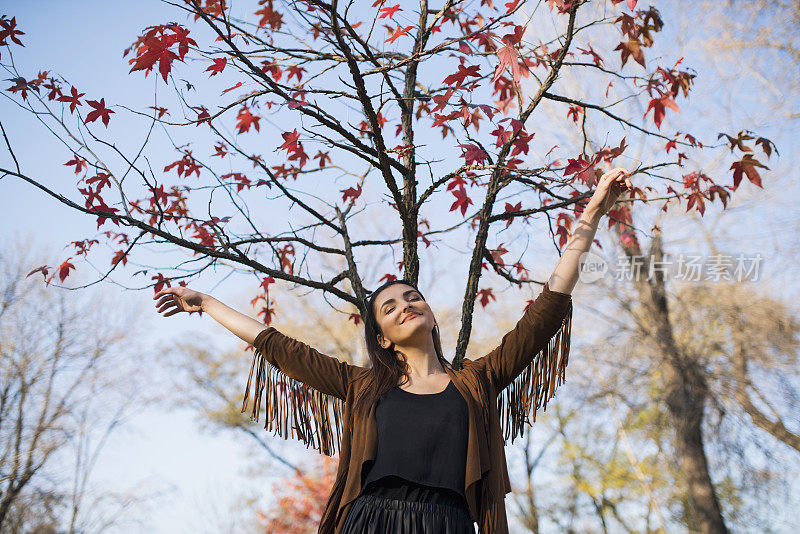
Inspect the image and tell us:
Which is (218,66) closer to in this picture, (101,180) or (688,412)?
(101,180)

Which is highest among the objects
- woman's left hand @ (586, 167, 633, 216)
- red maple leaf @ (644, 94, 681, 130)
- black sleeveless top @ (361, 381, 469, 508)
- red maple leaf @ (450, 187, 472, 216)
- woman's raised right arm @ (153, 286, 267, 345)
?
red maple leaf @ (644, 94, 681, 130)

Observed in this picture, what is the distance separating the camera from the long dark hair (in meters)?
2.02

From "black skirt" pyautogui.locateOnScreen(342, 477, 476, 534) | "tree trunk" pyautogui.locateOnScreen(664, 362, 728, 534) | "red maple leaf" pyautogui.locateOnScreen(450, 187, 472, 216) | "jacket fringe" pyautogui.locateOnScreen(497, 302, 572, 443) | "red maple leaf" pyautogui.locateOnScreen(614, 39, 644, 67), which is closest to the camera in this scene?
"black skirt" pyautogui.locateOnScreen(342, 477, 476, 534)

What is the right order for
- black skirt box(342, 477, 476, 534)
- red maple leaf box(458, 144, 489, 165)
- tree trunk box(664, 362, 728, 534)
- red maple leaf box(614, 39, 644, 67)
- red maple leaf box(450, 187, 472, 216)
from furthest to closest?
tree trunk box(664, 362, 728, 534) < red maple leaf box(450, 187, 472, 216) < red maple leaf box(614, 39, 644, 67) < red maple leaf box(458, 144, 489, 165) < black skirt box(342, 477, 476, 534)

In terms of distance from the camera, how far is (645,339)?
862 centimetres

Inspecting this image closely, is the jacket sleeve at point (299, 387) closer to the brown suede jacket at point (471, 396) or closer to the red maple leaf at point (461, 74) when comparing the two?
the brown suede jacket at point (471, 396)

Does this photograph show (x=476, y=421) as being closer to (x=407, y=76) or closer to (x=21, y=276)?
(x=407, y=76)

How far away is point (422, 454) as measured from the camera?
1.81 meters

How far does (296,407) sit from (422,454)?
1.92 feet

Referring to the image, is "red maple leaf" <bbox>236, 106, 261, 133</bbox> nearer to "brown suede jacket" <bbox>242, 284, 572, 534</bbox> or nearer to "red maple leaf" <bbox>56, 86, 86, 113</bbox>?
"red maple leaf" <bbox>56, 86, 86, 113</bbox>

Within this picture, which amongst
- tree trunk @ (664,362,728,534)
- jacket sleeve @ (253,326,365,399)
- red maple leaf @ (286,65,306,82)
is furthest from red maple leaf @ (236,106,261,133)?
tree trunk @ (664,362,728,534)

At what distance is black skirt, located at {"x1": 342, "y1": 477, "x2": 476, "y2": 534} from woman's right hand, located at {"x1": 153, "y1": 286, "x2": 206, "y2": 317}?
0.80 meters

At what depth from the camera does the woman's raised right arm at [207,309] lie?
82.3 inches

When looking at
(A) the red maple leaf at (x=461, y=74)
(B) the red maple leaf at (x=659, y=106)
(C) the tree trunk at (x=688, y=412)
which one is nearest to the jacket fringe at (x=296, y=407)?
(A) the red maple leaf at (x=461, y=74)
